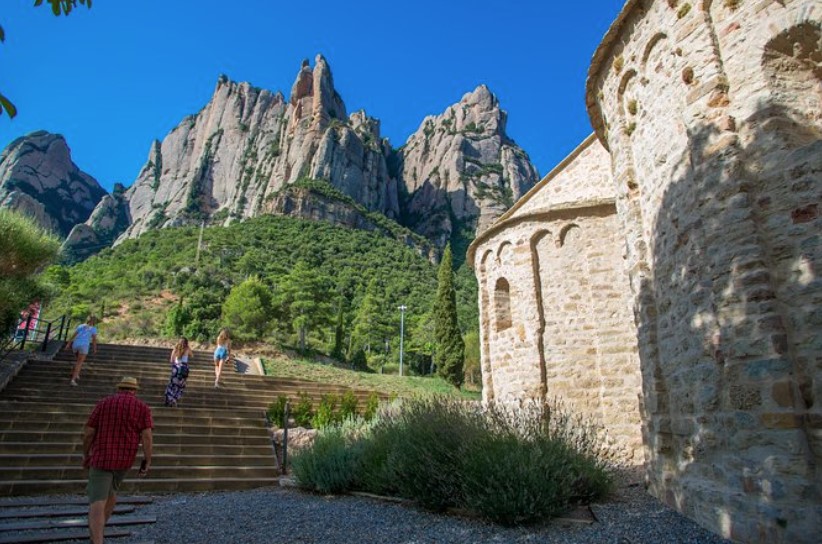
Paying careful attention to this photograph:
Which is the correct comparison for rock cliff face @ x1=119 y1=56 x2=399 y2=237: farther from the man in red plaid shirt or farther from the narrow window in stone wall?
the man in red plaid shirt

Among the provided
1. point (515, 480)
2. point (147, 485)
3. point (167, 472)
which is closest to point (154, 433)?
point (167, 472)

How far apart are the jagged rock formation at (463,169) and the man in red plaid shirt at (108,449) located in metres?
94.0

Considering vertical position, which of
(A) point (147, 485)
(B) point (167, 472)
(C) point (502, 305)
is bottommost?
(A) point (147, 485)

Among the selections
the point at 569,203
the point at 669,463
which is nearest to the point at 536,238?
the point at 569,203

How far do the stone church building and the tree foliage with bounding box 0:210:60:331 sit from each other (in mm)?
12962

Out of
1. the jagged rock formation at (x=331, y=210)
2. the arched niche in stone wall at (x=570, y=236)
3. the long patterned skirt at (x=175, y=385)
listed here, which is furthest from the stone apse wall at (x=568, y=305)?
the jagged rock formation at (x=331, y=210)

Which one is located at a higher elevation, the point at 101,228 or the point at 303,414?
the point at 101,228

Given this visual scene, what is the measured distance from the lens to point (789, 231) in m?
4.18

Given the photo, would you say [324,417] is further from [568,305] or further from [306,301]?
[306,301]

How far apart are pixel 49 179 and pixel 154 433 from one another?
5451 inches

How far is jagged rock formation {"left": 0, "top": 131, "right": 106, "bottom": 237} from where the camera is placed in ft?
358

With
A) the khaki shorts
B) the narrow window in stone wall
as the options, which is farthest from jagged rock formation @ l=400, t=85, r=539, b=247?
the khaki shorts

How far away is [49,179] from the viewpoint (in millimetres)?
118000

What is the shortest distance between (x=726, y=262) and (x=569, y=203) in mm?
7341
